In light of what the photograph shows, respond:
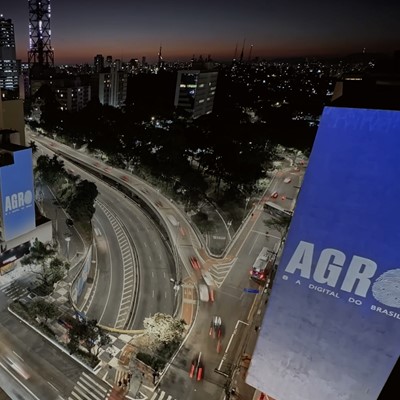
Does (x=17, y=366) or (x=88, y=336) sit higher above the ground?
(x=88, y=336)

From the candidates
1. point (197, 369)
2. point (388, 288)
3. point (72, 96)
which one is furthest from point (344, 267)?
point (72, 96)

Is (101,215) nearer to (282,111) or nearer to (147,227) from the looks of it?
(147,227)

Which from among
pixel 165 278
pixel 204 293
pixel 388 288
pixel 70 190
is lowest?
pixel 165 278

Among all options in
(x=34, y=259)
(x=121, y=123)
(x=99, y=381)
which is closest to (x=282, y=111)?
(x=121, y=123)

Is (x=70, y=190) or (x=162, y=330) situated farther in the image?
(x=70, y=190)

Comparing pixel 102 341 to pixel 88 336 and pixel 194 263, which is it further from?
pixel 194 263

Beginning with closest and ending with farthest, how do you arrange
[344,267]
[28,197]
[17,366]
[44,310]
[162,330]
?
[344,267], [17,366], [162,330], [44,310], [28,197]

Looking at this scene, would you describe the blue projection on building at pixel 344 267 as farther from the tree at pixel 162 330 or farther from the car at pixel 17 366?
the car at pixel 17 366
